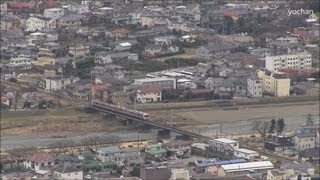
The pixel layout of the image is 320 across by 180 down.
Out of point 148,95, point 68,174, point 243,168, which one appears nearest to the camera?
point 68,174

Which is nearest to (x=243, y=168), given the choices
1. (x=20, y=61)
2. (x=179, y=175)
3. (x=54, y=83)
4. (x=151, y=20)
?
(x=179, y=175)

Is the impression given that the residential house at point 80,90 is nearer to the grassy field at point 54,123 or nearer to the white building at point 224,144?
the grassy field at point 54,123

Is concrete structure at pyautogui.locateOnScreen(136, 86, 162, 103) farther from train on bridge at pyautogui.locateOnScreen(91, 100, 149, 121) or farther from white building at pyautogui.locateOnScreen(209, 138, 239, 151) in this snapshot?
white building at pyautogui.locateOnScreen(209, 138, 239, 151)

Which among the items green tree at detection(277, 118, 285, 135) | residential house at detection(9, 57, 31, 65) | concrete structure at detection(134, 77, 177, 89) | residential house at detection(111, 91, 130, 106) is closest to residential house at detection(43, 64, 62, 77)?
residential house at detection(9, 57, 31, 65)

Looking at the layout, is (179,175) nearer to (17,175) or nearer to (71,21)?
(17,175)

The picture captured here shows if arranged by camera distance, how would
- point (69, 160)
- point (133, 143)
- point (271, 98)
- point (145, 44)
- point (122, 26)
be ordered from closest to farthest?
point (69, 160) → point (133, 143) → point (271, 98) → point (145, 44) → point (122, 26)

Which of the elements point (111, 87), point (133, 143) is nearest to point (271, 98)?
point (111, 87)

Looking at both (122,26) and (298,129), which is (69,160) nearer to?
(298,129)

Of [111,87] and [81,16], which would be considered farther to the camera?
[81,16]
